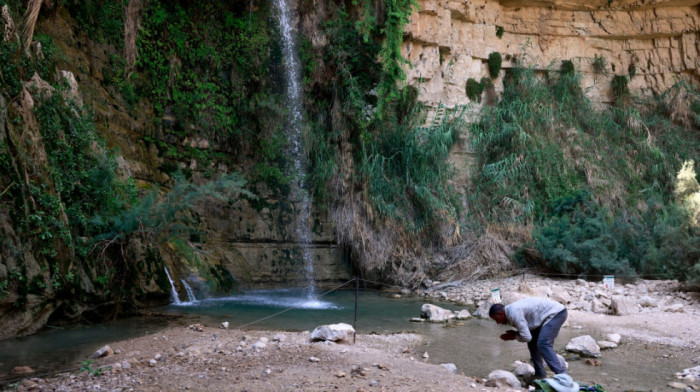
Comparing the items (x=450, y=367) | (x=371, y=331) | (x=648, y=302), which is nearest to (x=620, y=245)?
(x=648, y=302)

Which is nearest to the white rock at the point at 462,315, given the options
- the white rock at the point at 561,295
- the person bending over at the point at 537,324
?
the white rock at the point at 561,295

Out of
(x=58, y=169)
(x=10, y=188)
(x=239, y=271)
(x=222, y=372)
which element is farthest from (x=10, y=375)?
(x=239, y=271)

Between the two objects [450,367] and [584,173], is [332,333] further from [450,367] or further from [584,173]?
[584,173]

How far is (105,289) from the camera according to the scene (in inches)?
295

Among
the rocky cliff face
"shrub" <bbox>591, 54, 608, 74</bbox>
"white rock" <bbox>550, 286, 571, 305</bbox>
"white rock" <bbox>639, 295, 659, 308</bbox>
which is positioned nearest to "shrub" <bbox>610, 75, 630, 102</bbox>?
the rocky cliff face

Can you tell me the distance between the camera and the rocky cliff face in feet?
52.6

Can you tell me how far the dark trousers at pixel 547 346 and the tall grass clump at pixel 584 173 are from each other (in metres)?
6.71

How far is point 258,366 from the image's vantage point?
455 centimetres

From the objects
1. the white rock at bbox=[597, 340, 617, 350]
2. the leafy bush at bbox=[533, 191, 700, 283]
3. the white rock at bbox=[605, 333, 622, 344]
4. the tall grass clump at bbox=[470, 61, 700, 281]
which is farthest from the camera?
the tall grass clump at bbox=[470, 61, 700, 281]

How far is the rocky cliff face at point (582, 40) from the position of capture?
16.0 metres

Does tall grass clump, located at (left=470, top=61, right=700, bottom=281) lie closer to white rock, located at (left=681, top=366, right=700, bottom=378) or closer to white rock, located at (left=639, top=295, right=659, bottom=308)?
white rock, located at (left=639, top=295, right=659, bottom=308)

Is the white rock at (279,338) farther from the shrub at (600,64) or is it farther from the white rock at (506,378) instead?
the shrub at (600,64)

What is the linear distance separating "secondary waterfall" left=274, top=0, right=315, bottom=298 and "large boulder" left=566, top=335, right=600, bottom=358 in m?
6.76

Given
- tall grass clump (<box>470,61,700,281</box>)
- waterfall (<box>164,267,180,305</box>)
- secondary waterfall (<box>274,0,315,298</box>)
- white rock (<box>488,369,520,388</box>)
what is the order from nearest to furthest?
white rock (<box>488,369,520,388</box>) → waterfall (<box>164,267,180,305</box>) → tall grass clump (<box>470,61,700,281</box>) → secondary waterfall (<box>274,0,315,298</box>)
